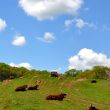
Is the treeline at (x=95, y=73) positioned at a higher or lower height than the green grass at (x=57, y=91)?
higher

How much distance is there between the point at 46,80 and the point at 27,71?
12446 cm

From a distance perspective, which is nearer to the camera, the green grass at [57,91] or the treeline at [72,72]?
the green grass at [57,91]

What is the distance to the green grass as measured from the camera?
116 ft

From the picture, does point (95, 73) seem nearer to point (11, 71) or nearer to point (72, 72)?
point (72, 72)

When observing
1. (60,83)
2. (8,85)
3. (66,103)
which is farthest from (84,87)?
→ (66,103)

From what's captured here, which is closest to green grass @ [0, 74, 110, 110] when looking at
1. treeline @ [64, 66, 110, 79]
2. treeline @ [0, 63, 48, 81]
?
treeline @ [0, 63, 48, 81]

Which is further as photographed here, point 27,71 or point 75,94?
point 27,71

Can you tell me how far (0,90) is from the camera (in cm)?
5753

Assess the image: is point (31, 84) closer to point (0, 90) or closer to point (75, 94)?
point (0, 90)

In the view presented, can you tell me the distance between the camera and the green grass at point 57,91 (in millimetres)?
35344

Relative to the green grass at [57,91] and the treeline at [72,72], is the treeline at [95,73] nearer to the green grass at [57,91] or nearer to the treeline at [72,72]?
the treeline at [72,72]

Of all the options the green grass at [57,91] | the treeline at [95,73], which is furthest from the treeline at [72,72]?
the green grass at [57,91]

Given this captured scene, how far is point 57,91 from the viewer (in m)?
53.3

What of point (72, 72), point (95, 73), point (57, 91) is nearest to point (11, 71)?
point (72, 72)
